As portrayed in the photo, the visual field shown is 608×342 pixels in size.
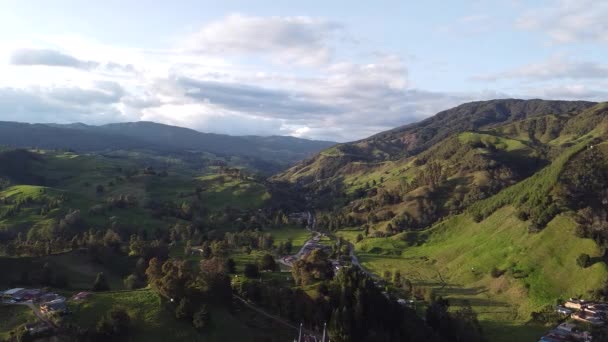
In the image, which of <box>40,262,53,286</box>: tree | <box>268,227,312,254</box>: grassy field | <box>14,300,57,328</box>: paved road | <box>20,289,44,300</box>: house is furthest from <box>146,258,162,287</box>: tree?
<box>268,227,312,254</box>: grassy field

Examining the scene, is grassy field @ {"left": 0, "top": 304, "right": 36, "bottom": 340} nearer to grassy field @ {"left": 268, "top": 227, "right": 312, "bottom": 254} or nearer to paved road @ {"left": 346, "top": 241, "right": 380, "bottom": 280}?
paved road @ {"left": 346, "top": 241, "right": 380, "bottom": 280}

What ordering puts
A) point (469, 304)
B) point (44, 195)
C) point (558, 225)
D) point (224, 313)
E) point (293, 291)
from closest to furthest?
point (224, 313)
point (293, 291)
point (469, 304)
point (558, 225)
point (44, 195)

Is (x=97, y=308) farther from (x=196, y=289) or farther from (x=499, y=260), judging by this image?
(x=499, y=260)

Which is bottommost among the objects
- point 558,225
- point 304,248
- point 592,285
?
point 304,248

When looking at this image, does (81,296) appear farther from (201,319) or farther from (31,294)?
(201,319)

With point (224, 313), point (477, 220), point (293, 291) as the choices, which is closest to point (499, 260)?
point (477, 220)

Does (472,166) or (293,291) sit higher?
(472,166)
